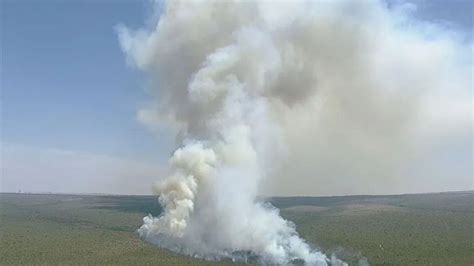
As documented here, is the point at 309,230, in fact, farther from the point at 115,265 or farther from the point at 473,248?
the point at 115,265

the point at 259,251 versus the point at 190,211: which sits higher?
A: the point at 190,211

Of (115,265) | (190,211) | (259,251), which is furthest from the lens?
(190,211)

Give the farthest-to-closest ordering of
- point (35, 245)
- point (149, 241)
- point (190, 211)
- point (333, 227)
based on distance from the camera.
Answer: point (333, 227) → point (149, 241) → point (35, 245) → point (190, 211)

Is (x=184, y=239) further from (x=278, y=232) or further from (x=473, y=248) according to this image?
(x=473, y=248)

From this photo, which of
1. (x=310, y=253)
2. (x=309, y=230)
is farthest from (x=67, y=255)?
(x=309, y=230)

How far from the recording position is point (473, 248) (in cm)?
12850

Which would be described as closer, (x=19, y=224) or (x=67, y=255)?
(x=67, y=255)

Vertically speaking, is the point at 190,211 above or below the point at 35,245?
above

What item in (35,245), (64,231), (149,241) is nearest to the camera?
(35,245)

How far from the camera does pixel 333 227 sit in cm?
18188

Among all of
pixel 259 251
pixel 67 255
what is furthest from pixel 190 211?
pixel 67 255

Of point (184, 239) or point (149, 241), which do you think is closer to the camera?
point (184, 239)

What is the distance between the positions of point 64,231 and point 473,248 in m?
113

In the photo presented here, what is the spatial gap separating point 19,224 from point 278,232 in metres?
112
